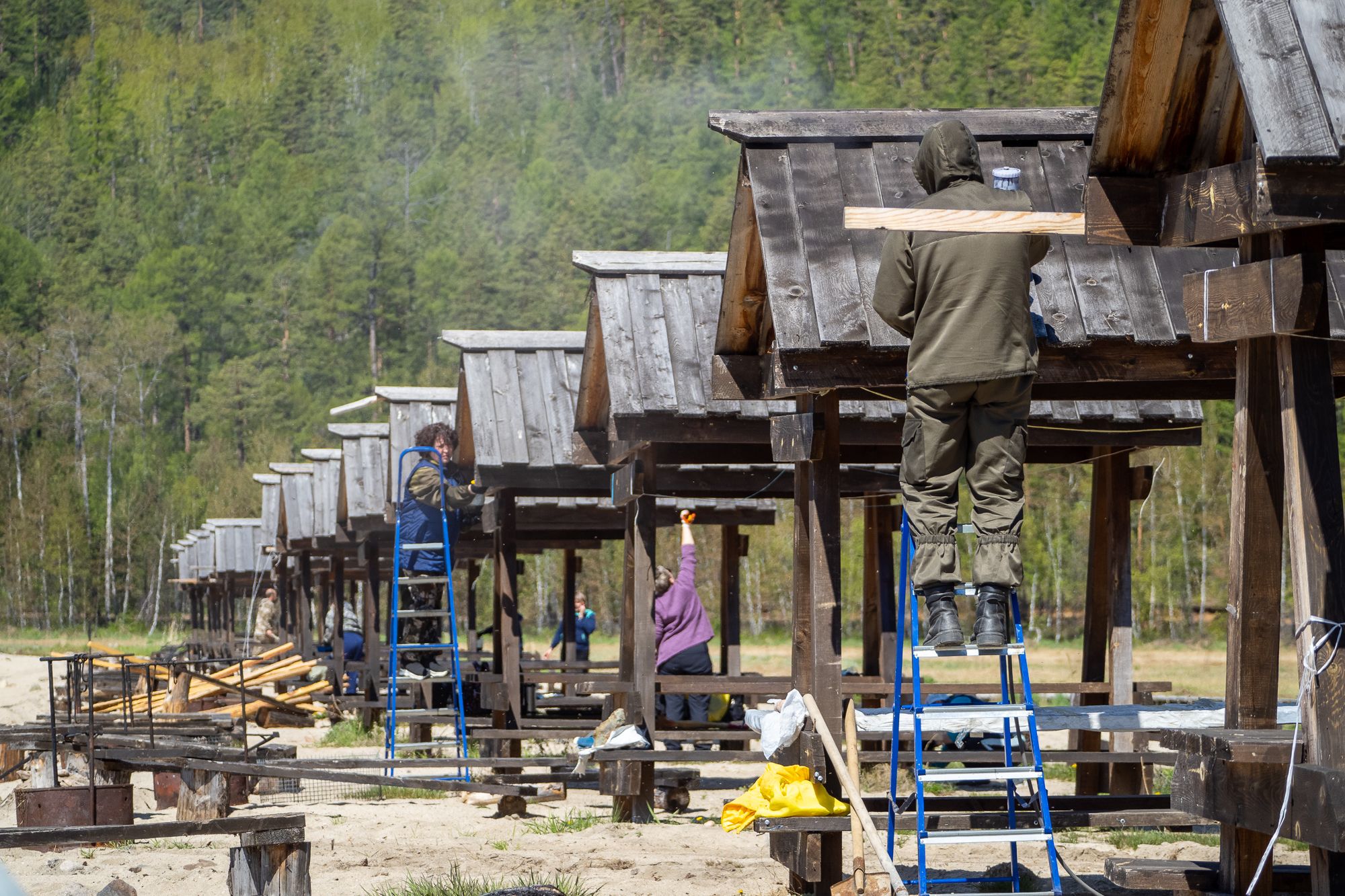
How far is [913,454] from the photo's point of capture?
675cm

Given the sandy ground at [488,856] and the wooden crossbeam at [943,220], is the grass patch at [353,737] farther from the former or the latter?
the wooden crossbeam at [943,220]

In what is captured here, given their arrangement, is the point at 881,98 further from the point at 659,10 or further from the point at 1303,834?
the point at 1303,834

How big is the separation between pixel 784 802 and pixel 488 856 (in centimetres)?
295

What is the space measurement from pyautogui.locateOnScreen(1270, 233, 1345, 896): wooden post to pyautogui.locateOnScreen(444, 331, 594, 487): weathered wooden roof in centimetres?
835

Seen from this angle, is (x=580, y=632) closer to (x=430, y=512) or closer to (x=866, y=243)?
(x=430, y=512)

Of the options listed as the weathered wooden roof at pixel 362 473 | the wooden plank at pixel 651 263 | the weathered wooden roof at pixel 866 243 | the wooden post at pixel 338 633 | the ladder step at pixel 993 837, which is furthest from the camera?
the wooden post at pixel 338 633

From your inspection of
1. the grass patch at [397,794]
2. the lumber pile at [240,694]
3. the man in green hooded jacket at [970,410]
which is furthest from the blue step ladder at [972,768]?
the lumber pile at [240,694]

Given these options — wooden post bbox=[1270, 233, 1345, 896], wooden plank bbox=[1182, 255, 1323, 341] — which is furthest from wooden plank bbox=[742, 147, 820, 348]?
wooden post bbox=[1270, 233, 1345, 896]

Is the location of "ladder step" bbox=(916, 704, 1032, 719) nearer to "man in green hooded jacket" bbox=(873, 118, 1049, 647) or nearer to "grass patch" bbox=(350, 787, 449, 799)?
"man in green hooded jacket" bbox=(873, 118, 1049, 647)

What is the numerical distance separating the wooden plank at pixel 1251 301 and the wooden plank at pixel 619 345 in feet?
18.2

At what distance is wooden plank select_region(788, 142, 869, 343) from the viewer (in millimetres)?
7844

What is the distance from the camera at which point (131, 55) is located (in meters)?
162

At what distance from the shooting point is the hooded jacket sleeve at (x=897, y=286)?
6863 millimetres

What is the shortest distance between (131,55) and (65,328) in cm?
7787
